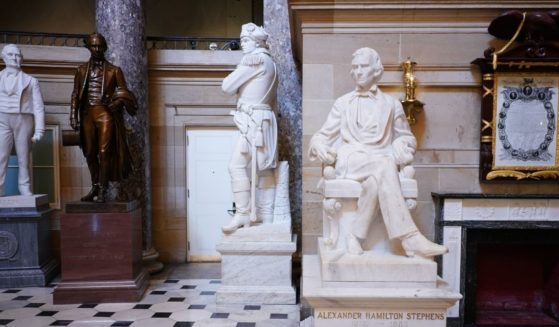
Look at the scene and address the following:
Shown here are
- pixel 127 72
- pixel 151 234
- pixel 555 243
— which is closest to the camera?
pixel 555 243

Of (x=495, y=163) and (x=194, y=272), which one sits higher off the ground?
(x=495, y=163)

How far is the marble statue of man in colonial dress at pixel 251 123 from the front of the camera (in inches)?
157

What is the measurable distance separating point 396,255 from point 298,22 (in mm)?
2252

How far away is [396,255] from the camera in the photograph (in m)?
2.53

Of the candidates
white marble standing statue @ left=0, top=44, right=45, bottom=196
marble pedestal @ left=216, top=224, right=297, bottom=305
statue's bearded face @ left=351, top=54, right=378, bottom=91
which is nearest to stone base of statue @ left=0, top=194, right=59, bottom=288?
white marble standing statue @ left=0, top=44, right=45, bottom=196

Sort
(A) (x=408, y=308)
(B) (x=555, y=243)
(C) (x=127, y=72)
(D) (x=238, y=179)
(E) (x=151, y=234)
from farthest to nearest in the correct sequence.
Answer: (E) (x=151, y=234), (C) (x=127, y=72), (D) (x=238, y=179), (B) (x=555, y=243), (A) (x=408, y=308)

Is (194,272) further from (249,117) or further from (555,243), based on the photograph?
(555,243)

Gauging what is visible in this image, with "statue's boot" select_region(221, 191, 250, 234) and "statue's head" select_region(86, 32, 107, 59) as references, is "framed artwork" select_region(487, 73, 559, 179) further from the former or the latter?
"statue's head" select_region(86, 32, 107, 59)

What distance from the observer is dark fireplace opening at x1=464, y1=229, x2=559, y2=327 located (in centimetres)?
369

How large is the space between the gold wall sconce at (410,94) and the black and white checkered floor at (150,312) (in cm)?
204

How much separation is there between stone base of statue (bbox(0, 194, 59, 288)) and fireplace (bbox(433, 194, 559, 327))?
4165 millimetres

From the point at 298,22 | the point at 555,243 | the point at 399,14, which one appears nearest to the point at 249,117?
the point at 298,22

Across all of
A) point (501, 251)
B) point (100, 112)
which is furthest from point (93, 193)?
point (501, 251)

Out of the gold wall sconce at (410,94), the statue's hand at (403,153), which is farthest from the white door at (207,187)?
the statue's hand at (403,153)
